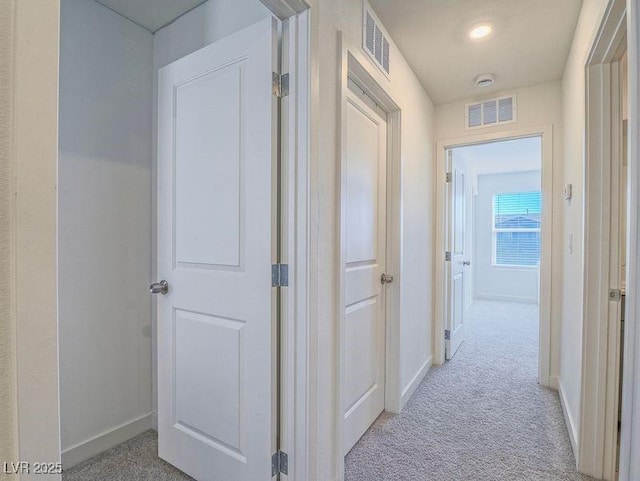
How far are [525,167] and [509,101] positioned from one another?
3.81 m

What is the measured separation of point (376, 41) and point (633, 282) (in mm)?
1670

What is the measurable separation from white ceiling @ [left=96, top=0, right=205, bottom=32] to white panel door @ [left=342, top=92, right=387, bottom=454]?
1.08 m

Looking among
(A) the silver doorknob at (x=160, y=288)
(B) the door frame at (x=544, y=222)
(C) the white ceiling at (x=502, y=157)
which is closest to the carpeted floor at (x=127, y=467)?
(A) the silver doorknob at (x=160, y=288)

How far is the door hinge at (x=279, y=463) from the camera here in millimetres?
1336

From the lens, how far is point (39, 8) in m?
0.56

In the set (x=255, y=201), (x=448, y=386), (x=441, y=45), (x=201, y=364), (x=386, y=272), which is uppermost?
(x=441, y=45)

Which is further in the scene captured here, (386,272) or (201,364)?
(386,272)

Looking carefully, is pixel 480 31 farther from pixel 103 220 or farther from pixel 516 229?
pixel 516 229

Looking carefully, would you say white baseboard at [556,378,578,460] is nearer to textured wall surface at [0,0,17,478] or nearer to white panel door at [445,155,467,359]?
white panel door at [445,155,467,359]

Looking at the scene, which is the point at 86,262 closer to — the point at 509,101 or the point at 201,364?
the point at 201,364

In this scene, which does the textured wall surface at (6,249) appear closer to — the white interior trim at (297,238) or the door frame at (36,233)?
the door frame at (36,233)

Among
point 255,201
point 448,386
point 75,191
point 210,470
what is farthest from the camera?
point 448,386

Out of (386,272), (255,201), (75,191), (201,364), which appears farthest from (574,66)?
(75,191)

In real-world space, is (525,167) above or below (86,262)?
above
